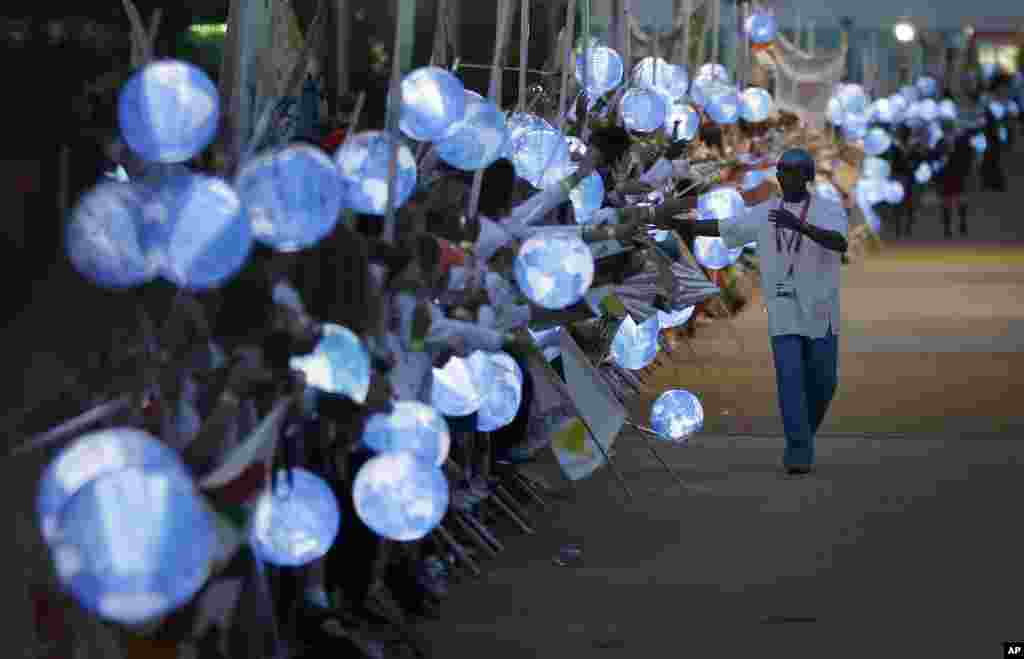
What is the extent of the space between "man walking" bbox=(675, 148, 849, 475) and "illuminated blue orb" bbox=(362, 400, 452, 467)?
14.2ft

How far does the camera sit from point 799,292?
34.1 feet

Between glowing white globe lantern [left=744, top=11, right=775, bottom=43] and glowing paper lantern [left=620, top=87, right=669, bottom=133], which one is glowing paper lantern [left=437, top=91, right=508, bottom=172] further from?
glowing white globe lantern [left=744, top=11, right=775, bottom=43]

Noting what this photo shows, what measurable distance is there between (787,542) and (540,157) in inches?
75.6

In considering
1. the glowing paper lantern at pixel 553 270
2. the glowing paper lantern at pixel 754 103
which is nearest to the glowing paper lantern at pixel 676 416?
the glowing paper lantern at pixel 553 270

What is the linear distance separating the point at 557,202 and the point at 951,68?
48.1m

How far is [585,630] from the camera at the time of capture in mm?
6992

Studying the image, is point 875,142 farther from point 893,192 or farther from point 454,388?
point 454,388

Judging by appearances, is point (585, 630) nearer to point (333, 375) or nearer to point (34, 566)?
point (333, 375)

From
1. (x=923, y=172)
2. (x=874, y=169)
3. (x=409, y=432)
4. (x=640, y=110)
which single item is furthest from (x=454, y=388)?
(x=923, y=172)

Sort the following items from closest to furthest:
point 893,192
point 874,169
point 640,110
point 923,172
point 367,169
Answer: point 367,169
point 640,110
point 874,169
point 893,192
point 923,172

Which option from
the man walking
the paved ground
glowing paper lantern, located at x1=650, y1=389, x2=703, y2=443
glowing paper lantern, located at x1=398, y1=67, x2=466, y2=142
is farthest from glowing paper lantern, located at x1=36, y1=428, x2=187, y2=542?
the man walking

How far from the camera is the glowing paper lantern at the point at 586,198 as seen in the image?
893 centimetres

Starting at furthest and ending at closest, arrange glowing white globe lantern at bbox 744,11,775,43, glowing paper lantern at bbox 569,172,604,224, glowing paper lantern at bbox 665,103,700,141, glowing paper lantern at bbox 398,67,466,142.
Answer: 1. glowing white globe lantern at bbox 744,11,775,43
2. glowing paper lantern at bbox 665,103,700,141
3. glowing paper lantern at bbox 569,172,604,224
4. glowing paper lantern at bbox 398,67,466,142

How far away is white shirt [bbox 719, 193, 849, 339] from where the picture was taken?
10.4m
